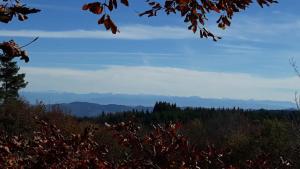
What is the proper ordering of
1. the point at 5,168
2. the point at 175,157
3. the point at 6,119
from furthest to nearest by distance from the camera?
the point at 6,119
the point at 5,168
the point at 175,157

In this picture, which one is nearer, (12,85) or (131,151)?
(131,151)

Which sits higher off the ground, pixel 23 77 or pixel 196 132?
pixel 23 77

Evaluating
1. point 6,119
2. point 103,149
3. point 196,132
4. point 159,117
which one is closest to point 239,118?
point 196,132

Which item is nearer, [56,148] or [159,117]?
[56,148]

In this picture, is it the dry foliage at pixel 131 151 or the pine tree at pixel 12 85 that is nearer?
the dry foliage at pixel 131 151

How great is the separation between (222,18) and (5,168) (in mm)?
2755

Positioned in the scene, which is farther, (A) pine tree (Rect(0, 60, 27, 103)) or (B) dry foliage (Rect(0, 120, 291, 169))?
(A) pine tree (Rect(0, 60, 27, 103))

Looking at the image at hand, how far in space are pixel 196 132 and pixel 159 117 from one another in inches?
1593

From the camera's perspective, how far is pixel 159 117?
358 ft

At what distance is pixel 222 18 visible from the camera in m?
5.49

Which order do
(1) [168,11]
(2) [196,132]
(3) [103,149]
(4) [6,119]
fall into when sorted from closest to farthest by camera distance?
(1) [168,11] < (3) [103,149] < (4) [6,119] < (2) [196,132]

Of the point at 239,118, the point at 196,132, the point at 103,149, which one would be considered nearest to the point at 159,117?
the point at 239,118

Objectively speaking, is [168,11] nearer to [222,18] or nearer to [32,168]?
[222,18]

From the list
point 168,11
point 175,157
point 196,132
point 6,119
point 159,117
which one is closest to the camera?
point 168,11
